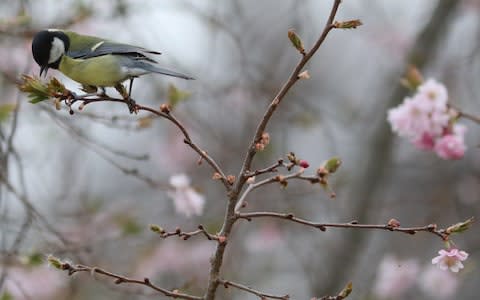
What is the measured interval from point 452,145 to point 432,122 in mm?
121

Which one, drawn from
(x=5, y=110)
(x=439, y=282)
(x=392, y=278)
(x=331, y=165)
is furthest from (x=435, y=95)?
(x=392, y=278)

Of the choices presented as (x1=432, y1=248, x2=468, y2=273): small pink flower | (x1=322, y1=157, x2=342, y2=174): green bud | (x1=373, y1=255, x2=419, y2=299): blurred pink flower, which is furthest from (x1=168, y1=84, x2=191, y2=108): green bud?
(x1=373, y1=255, x2=419, y2=299): blurred pink flower

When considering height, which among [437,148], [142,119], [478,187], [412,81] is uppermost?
[478,187]

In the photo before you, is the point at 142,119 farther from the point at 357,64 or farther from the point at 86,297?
the point at 357,64

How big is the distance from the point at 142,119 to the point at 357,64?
26.3 feet

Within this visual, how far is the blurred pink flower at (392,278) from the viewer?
4953mm

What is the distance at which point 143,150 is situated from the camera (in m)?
8.18

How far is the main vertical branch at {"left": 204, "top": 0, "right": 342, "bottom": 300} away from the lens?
1.70 m

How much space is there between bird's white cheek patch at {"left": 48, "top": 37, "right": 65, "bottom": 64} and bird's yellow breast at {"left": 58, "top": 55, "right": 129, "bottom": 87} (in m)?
0.07

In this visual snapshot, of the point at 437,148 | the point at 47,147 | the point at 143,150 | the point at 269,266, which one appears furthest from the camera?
the point at 143,150

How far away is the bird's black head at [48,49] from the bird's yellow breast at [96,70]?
0.08 m

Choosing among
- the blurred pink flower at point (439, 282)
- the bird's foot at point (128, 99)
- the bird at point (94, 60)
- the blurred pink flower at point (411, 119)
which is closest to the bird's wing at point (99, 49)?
the bird at point (94, 60)

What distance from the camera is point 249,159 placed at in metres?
1.75

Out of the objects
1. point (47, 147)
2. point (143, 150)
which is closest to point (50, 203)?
point (47, 147)
